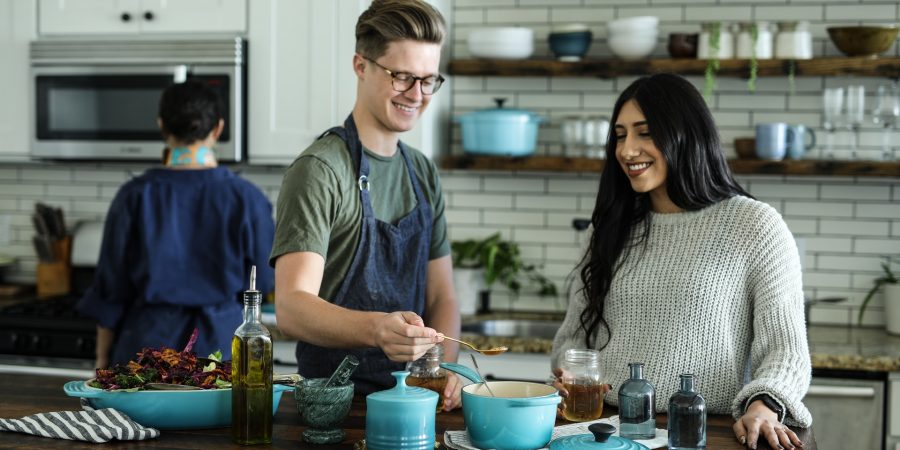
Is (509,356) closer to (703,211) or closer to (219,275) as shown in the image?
(219,275)

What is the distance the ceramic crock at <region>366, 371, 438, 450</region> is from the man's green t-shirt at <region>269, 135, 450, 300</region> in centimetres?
60

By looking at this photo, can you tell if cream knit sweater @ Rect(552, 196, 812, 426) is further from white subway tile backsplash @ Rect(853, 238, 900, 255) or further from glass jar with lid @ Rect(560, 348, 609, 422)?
white subway tile backsplash @ Rect(853, 238, 900, 255)

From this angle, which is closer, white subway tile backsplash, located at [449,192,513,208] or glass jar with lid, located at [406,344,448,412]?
glass jar with lid, located at [406,344,448,412]

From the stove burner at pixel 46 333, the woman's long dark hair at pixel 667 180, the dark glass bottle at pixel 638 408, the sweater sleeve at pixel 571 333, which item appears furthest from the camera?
the stove burner at pixel 46 333

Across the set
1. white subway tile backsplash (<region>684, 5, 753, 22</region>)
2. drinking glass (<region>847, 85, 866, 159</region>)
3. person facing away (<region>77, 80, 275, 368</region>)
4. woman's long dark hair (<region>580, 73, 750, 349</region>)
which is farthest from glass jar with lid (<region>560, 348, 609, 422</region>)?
white subway tile backsplash (<region>684, 5, 753, 22</region>)

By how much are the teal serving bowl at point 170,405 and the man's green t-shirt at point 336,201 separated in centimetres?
42

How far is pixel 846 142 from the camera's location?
424 centimetres

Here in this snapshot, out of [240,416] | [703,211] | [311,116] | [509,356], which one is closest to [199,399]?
[240,416]

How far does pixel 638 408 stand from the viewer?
2070mm

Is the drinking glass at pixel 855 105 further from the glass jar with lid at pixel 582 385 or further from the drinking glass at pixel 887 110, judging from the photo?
the glass jar with lid at pixel 582 385

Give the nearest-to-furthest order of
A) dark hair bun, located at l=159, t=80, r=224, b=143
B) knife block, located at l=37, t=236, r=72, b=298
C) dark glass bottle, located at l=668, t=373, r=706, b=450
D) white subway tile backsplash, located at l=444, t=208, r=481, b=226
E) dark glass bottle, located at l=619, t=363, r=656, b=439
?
dark glass bottle, located at l=668, t=373, r=706, b=450
dark glass bottle, located at l=619, t=363, r=656, b=439
dark hair bun, located at l=159, t=80, r=224, b=143
white subway tile backsplash, located at l=444, t=208, r=481, b=226
knife block, located at l=37, t=236, r=72, b=298

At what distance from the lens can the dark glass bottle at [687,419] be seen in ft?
6.42

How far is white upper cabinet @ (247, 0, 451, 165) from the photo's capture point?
4238 mm

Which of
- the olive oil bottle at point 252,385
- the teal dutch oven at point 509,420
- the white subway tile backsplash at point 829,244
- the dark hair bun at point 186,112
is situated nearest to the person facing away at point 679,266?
the teal dutch oven at point 509,420
